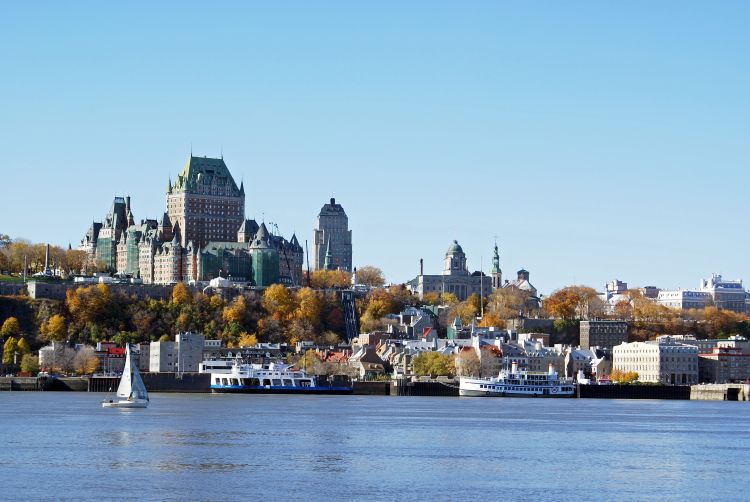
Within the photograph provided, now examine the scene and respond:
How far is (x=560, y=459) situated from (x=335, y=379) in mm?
92404

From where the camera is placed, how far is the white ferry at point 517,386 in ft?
506

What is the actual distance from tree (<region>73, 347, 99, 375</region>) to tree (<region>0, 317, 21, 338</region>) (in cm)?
1355

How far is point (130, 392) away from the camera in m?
115

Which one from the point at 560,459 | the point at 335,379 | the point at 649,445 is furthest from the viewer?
the point at 335,379

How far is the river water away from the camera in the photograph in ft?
195

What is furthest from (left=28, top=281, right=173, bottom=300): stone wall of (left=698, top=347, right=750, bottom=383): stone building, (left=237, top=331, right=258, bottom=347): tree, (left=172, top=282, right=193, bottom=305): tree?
(left=698, top=347, right=750, bottom=383): stone building

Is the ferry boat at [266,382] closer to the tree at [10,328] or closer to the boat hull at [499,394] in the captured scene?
the boat hull at [499,394]

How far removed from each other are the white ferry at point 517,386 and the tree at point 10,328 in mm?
54016

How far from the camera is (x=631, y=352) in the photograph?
18062 cm

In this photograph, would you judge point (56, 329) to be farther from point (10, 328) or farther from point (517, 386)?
point (517, 386)

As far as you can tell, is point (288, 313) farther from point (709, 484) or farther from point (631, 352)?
point (709, 484)

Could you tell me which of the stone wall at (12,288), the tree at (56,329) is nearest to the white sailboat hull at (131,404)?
the tree at (56,329)

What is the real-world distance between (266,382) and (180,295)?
3631cm

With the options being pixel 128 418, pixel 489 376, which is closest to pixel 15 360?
pixel 489 376
